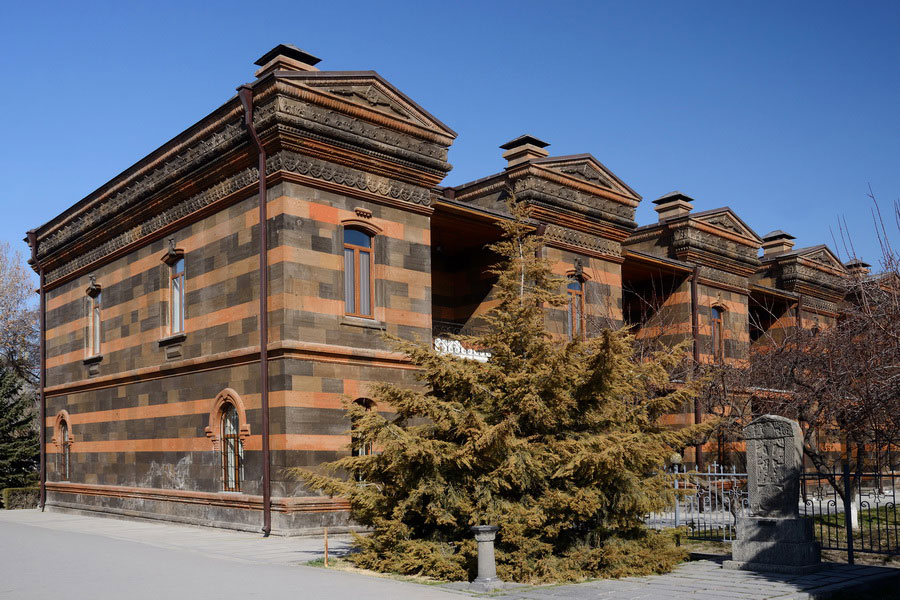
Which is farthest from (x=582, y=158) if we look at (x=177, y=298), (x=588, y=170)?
(x=177, y=298)

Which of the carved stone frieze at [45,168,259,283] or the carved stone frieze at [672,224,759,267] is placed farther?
the carved stone frieze at [672,224,759,267]

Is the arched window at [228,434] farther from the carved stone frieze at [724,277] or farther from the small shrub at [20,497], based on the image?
the carved stone frieze at [724,277]

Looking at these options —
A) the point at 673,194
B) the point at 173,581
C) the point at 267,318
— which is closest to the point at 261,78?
the point at 267,318

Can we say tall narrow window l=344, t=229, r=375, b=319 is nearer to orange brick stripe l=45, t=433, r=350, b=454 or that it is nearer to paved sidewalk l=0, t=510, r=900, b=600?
orange brick stripe l=45, t=433, r=350, b=454

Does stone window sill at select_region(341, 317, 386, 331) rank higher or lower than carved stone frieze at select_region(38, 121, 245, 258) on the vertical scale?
lower

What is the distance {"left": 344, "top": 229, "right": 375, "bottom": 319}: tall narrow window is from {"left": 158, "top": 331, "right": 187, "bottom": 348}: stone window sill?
464cm

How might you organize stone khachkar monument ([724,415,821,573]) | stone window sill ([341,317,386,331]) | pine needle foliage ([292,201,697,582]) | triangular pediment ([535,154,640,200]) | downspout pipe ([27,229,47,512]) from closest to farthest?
pine needle foliage ([292,201,697,582]), stone khachkar monument ([724,415,821,573]), stone window sill ([341,317,386,331]), triangular pediment ([535,154,640,200]), downspout pipe ([27,229,47,512])

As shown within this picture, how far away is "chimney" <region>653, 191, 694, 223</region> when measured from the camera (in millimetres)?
30906

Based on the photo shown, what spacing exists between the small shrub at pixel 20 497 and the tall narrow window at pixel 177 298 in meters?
11.2

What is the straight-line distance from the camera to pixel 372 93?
19.6m

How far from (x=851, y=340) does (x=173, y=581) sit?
44.6 ft

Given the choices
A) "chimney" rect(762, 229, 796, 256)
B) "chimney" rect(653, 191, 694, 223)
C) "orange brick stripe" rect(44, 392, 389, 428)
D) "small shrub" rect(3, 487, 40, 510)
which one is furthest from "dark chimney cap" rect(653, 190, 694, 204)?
"small shrub" rect(3, 487, 40, 510)

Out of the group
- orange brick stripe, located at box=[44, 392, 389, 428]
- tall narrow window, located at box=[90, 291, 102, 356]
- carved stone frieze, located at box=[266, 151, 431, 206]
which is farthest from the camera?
tall narrow window, located at box=[90, 291, 102, 356]

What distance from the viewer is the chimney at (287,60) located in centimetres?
1955
